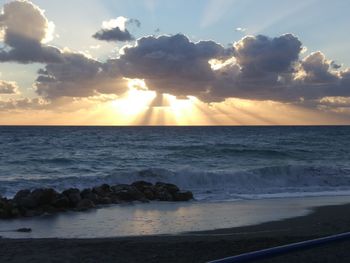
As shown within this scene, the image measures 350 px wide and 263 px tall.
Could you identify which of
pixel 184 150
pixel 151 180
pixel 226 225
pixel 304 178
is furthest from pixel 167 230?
pixel 184 150

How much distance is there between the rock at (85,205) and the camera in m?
17.9

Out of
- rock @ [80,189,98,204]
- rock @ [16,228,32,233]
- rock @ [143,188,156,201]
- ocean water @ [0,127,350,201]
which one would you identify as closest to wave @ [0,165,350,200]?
ocean water @ [0,127,350,201]

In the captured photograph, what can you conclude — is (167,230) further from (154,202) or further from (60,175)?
(60,175)

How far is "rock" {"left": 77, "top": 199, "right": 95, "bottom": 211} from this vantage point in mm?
17877

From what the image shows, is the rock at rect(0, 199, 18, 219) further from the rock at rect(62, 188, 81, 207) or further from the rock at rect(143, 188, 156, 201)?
the rock at rect(143, 188, 156, 201)

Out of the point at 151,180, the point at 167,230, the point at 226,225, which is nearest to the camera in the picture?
the point at 167,230

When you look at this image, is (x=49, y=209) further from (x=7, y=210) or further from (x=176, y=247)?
(x=176, y=247)

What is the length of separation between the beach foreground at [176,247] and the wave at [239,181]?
38.2 ft

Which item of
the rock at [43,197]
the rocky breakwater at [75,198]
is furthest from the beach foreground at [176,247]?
the rock at [43,197]

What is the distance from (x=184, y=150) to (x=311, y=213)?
3665 cm

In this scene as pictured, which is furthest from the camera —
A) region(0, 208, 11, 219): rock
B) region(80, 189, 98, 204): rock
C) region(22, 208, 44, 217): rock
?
region(80, 189, 98, 204): rock

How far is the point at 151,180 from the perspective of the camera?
3145cm

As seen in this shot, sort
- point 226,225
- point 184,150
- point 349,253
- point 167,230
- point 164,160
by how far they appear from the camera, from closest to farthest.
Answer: point 349,253
point 167,230
point 226,225
point 164,160
point 184,150

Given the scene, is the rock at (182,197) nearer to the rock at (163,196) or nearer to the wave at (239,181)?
the rock at (163,196)
